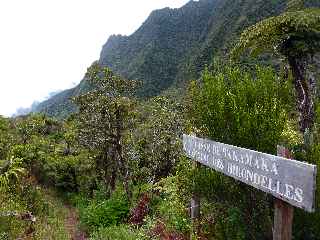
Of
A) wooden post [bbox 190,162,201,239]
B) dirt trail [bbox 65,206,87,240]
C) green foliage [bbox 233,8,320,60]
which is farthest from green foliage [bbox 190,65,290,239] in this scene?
dirt trail [bbox 65,206,87,240]

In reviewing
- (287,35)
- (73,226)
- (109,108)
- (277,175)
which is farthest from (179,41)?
(277,175)

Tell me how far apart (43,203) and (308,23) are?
38.0 feet

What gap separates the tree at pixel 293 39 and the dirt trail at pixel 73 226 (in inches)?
292

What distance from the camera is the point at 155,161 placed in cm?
1747

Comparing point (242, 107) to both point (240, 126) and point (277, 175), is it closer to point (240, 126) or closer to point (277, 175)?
point (240, 126)

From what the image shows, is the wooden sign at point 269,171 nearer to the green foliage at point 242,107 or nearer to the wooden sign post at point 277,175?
the wooden sign post at point 277,175

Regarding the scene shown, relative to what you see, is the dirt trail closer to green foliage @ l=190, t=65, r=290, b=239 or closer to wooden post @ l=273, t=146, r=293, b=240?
green foliage @ l=190, t=65, r=290, b=239

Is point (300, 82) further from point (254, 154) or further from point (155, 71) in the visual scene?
point (155, 71)

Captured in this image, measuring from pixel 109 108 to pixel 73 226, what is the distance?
443 centimetres

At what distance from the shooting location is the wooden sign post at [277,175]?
449cm

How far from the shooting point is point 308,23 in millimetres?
14578

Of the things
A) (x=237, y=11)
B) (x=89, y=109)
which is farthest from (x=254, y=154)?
(x=237, y=11)

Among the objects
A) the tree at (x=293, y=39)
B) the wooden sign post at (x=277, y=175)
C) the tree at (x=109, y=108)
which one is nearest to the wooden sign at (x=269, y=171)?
the wooden sign post at (x=277, y=175)

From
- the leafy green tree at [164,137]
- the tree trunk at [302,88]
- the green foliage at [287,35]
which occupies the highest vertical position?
the green foliage at [287,35]
